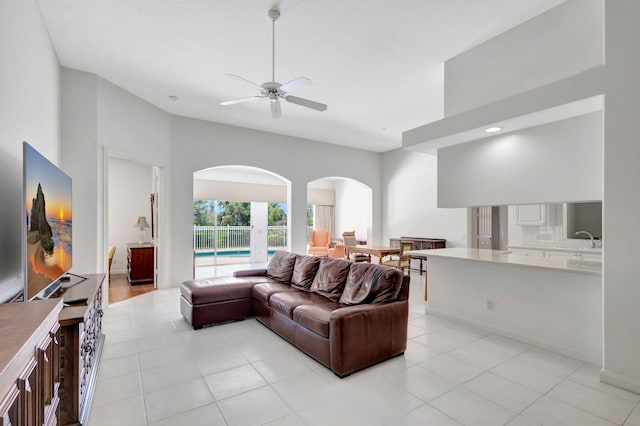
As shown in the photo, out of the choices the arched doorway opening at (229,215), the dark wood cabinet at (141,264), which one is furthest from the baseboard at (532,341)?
the arched doorway opening at (229,215)

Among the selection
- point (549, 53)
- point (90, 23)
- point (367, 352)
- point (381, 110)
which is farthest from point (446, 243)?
point (90, 23)

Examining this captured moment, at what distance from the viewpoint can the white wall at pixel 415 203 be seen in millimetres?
7094

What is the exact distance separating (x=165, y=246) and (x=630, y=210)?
238 inches

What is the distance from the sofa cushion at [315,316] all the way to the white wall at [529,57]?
2.88 m

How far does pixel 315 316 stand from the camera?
2.76m

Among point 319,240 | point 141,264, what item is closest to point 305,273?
point 141,264

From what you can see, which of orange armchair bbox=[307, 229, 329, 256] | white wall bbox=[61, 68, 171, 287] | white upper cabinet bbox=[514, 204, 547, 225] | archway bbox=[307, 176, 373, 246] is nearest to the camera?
white wall bbox=[61, 68, 171, 287]

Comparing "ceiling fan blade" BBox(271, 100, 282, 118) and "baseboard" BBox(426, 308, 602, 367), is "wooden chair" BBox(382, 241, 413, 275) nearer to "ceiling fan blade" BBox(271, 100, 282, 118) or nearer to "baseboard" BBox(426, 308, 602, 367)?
"baseboard" BBox(426, 308, 602, 367)

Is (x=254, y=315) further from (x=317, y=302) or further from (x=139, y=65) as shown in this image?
(x=139, y=65)

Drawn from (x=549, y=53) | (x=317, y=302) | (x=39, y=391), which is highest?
(x=549, y=53)

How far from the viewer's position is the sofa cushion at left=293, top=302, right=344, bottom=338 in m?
2.65

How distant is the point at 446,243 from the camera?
7.16 metres

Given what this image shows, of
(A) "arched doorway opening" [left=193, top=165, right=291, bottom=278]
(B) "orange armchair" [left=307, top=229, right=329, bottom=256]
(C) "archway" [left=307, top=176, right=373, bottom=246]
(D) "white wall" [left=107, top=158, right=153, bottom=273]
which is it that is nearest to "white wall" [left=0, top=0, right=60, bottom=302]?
(D) "white wall" [left=107, top=158, right=153, bottom=273]

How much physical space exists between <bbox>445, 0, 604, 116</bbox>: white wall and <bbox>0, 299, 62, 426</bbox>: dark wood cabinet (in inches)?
162
